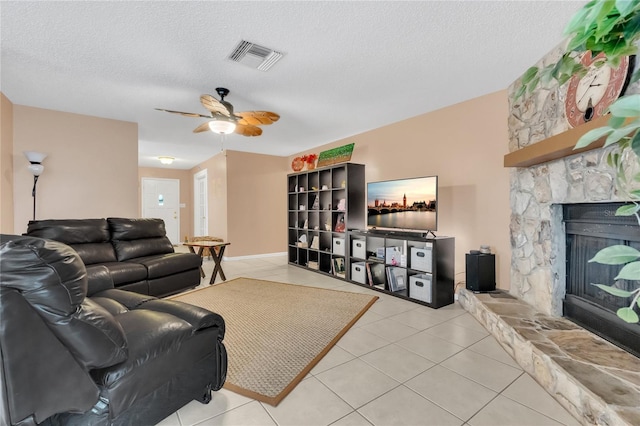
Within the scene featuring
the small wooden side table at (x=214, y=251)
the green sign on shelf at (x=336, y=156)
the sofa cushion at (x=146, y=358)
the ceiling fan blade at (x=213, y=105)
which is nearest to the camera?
the sofa cushion at (x=146, y=358)

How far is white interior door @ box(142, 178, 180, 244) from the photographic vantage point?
8.37 metres

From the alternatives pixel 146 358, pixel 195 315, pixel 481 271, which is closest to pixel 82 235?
pixel 195 315

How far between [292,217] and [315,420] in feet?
15.0

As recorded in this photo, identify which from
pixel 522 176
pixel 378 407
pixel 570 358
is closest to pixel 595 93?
pixel 522 176

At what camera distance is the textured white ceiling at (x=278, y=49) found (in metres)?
1.96

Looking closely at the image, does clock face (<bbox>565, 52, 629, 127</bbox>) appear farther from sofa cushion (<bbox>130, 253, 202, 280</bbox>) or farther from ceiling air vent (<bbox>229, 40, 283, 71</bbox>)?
sofa cushion (<bbox>130, 253, 202, 280</bbox>)

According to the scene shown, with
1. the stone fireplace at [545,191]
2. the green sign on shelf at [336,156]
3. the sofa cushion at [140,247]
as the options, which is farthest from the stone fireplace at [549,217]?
the sofa cushion at [140,247]

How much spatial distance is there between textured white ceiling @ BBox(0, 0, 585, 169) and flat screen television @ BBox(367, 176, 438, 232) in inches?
38.9

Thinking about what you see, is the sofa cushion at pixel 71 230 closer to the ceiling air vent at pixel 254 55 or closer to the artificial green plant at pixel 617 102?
the ceiling air vent at pixel 254 55

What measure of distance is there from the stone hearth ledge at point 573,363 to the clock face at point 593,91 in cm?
145

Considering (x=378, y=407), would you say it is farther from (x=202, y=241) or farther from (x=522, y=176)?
(x=202, y=241)

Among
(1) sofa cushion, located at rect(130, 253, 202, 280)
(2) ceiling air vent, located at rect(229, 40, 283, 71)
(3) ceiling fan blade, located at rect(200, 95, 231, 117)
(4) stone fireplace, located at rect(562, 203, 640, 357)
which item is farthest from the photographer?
(1) sofa cushion, located at rect(130, 253, 202, 280)

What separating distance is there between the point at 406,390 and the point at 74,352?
5.57ft

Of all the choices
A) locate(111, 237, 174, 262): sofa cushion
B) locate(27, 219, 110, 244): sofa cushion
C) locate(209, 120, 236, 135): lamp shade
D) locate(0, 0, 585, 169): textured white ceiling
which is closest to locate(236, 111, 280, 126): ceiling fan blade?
locate(209, 120, 236, 135): lamp shade
